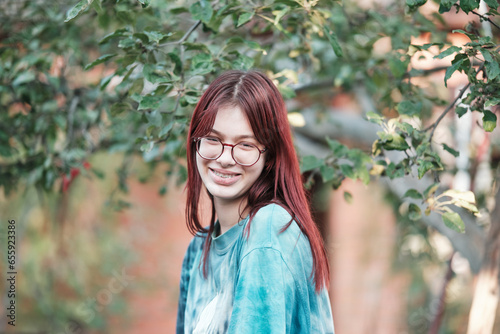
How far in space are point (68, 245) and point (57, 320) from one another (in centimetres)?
67

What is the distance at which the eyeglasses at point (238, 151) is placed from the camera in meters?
1.30

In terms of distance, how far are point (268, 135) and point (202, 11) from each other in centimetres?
65

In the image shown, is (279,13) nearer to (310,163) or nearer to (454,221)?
(310,163)

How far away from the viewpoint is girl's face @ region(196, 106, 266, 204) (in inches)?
50.6

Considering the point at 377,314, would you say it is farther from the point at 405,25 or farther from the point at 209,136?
the point at 209,136

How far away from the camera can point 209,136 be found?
4.32 feet

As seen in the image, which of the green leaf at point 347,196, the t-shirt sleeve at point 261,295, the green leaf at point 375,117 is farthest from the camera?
the green leaf at point 347,196

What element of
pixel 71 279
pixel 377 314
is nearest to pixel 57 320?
pixel 71 279

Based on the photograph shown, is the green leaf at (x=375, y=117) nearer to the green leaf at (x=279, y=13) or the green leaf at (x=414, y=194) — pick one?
the green leaf at (x=414, y=194)

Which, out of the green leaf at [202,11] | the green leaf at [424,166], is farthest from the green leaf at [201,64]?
the green leaf at [424,166]

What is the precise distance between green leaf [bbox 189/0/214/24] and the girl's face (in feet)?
1.87

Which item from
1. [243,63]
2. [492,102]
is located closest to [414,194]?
[492,102]

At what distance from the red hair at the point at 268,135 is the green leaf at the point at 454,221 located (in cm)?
53

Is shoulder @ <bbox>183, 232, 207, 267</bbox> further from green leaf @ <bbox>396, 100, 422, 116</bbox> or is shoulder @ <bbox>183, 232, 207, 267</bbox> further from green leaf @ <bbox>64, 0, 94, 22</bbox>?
green leaf @ <bbox>396, 100, 422, 116</bbox>
